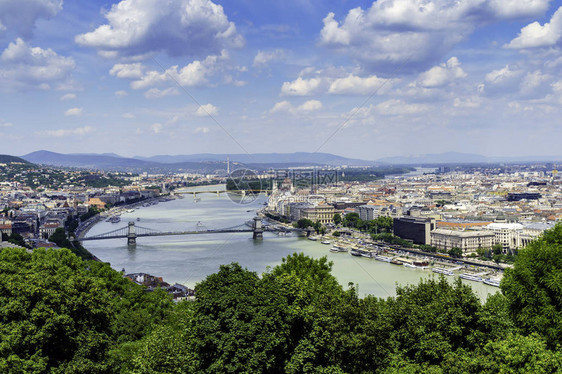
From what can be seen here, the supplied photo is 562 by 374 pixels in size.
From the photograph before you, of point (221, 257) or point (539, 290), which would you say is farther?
point (221, 257)

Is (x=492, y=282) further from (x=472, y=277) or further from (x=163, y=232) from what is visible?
(x=163, y=232)

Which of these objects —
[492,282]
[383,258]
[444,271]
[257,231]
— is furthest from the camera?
[257,231]

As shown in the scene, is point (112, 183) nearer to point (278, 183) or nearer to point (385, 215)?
point (278, 183)

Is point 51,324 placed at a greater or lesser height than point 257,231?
greater

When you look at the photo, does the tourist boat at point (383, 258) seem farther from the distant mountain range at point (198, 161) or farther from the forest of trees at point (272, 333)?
the distant mountain range at point (198, 161)

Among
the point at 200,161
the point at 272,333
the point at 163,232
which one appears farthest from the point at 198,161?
the point at 272,333

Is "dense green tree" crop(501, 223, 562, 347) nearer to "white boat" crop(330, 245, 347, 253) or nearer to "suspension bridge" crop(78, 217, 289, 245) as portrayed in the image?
"white boat" crop(330, 245, 347, 253)

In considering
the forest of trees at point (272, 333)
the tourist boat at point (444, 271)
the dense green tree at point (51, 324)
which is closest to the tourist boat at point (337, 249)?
the tourist boat at point (444, 271)
